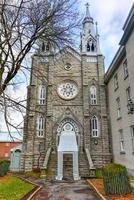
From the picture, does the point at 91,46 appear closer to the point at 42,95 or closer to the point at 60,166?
the point at 42,95

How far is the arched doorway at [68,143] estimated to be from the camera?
2383 centimetres

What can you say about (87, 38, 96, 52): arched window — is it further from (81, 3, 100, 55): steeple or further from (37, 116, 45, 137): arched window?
(37, 116, 45, 137): arched window

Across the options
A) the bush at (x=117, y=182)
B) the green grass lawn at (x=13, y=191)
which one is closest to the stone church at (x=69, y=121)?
the green grass lawn at (x=13, y=191)

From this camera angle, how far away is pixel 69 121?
26.9 m

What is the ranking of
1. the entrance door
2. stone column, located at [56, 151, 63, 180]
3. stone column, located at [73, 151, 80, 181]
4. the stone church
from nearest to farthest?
1. stone column, located at [56, 151, 63, 180]
2. stone column, located at [73, 151, 80, 181]
3. the entrance door
4. the stone church

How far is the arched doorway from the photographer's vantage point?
938 inches

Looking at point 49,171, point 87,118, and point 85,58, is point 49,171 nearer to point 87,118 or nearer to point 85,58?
point 87,118

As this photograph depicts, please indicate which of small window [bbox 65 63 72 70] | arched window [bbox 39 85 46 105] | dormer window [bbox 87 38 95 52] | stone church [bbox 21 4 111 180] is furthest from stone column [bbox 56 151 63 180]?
dormer window [bbox 87 38 95 52]

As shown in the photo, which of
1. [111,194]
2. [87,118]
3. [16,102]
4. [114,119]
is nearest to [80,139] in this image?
[87,118]

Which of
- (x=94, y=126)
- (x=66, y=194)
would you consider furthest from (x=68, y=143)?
(x=66, y=194)

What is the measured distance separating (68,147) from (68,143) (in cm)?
51

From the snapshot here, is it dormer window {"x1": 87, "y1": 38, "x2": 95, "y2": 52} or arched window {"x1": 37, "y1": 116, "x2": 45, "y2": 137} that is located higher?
dormer window {"x1": 87, "y1": 38, "x2": 95, "y2": 52}

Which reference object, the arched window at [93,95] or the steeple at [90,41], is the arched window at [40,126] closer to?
the arched window at [93,95]

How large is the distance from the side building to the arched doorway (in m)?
4.24
